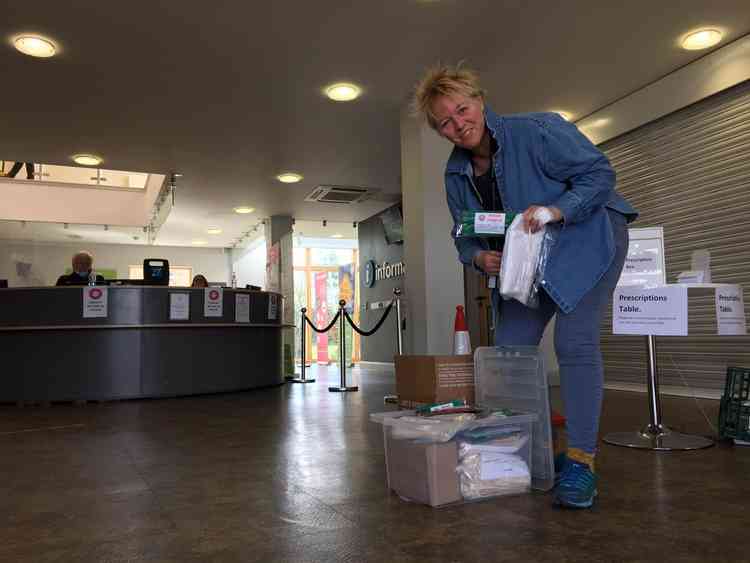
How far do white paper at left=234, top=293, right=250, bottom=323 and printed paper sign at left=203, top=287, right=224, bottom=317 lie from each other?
0.56ft

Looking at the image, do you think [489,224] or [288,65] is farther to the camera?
[288,65]

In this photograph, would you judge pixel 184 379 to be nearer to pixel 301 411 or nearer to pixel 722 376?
pixel 301 411

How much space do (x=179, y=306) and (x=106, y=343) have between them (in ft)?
2.38

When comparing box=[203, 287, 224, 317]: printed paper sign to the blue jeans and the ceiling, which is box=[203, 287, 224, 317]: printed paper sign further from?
the blue jeans

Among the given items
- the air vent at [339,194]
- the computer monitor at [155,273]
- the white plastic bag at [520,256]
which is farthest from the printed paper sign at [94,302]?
the white plastic bag at [520,256]

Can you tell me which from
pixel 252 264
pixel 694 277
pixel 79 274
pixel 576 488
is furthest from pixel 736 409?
pixel 252 264

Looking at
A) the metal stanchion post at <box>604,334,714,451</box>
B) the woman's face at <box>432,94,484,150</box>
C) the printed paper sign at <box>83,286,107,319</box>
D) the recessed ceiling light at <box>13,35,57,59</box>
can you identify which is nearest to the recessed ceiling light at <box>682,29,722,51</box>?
the metal stanchion post at <box>604,334,714,451</box>

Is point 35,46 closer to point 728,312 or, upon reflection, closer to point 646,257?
point 646,257

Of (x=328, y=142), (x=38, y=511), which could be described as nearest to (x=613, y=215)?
(x=38, y=511)

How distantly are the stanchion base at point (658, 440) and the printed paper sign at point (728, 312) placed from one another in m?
0.53

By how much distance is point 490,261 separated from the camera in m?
1.75

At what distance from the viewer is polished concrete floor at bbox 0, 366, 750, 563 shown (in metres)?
1.34

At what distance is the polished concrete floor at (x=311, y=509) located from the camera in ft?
4.40

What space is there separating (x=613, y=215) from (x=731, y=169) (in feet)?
11.2
